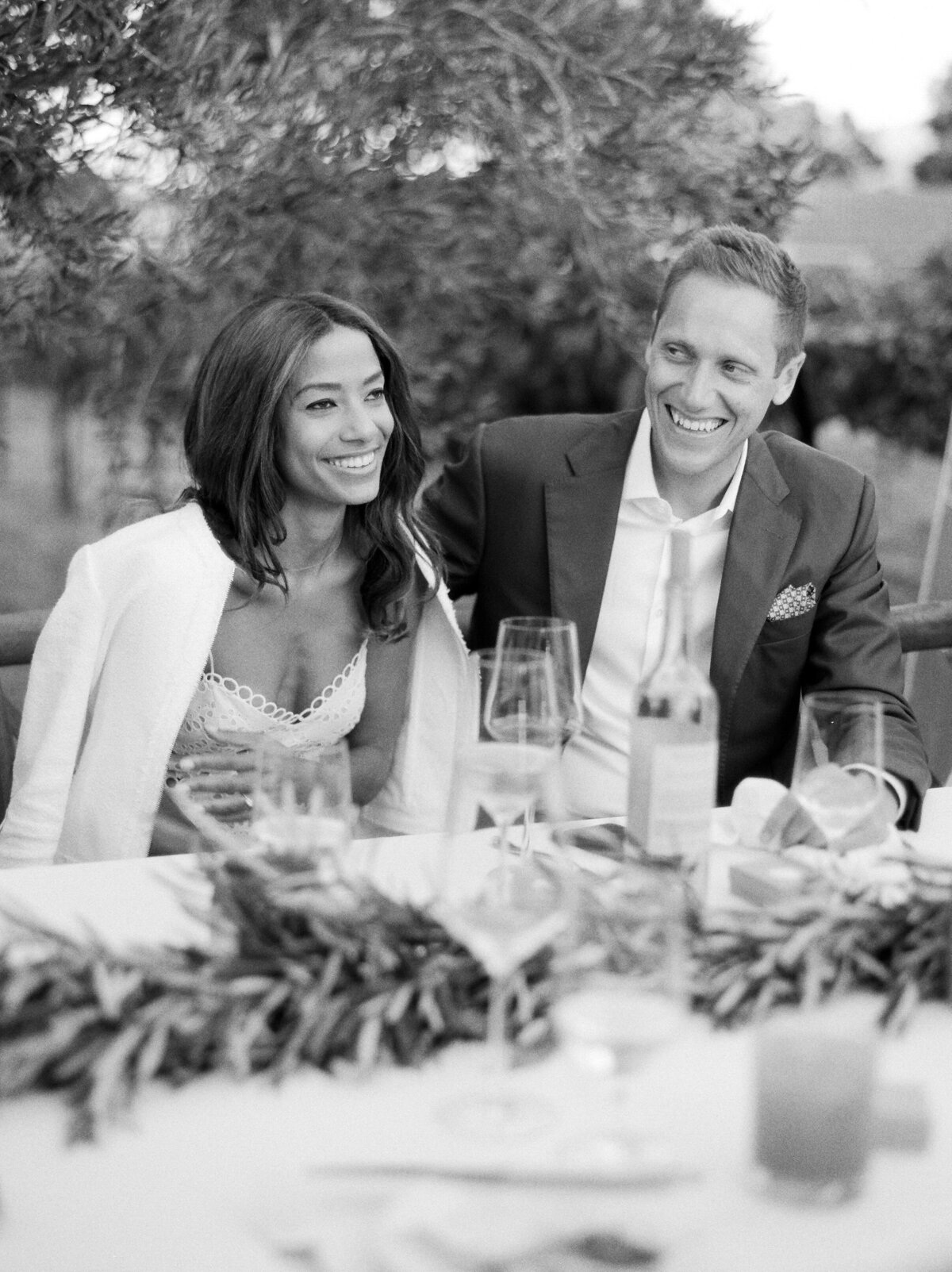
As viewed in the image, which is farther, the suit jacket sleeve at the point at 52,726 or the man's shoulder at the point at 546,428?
the man's shoulder at the point at 546,428

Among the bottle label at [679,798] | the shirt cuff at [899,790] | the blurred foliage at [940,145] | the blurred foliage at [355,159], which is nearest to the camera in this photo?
the bottle label at [679,798]

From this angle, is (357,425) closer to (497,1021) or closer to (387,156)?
(387,156)

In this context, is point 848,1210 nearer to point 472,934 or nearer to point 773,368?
point 472,934

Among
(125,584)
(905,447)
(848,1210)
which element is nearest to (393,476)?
(125,584)

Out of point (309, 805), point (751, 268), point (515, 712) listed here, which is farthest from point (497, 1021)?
point (751, 268)

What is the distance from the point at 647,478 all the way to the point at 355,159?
1157mm

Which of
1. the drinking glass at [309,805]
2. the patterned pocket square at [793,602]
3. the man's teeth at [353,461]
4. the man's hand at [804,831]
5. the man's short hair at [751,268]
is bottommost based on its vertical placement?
the man's hand at [804,831]

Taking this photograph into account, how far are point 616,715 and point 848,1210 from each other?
1.70 m

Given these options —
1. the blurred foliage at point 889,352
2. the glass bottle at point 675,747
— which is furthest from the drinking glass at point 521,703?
the blurred foliage at point 889,352

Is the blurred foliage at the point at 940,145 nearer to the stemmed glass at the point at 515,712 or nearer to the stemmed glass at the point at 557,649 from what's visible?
the stemmed glass at the point at 557,649

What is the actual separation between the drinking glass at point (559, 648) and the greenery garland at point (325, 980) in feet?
1.45

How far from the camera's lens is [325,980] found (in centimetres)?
133

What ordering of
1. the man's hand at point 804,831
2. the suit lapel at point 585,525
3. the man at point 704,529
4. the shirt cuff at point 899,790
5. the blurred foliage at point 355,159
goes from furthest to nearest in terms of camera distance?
the blurred foliage at point 355,159 < the suit lapel at point 585,525 < the man at point 704,529 < the shirt cuff at point 899,790 < the man's hand at point 804,831

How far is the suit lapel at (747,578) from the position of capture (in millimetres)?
2812
